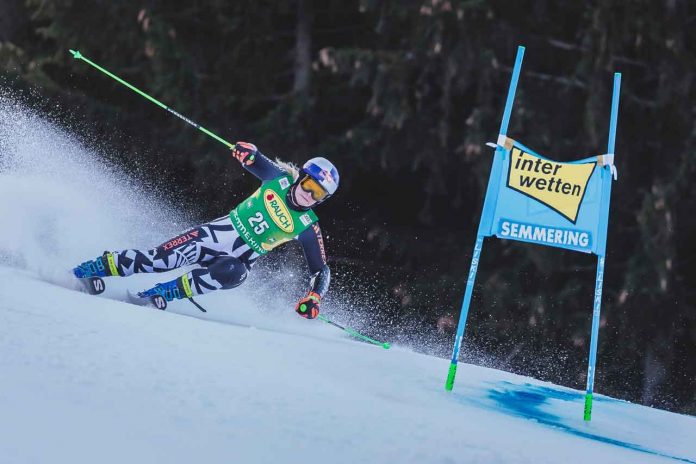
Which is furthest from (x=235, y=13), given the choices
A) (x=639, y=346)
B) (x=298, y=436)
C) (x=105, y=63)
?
(x=298, y=436)

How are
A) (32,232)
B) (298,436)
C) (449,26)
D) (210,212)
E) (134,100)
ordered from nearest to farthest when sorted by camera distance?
(298,436), (32,232), (449,26), (210,212), (134,100)

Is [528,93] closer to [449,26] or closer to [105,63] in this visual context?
[449,26]

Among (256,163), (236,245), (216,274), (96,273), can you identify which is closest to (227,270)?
(216,274)

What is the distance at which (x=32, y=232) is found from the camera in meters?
8.85

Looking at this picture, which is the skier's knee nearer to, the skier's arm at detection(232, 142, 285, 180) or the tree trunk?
the skier's arm at detection(232, 142, 285, 180)

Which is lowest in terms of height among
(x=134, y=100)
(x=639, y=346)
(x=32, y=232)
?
(x=32, y=232)

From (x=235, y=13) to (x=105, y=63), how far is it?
2.04m

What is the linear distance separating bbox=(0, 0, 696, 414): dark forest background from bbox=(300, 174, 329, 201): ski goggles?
529 cm

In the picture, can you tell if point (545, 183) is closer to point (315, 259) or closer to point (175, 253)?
point (315, 259)

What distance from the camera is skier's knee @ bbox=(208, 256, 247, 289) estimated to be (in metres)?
7.77

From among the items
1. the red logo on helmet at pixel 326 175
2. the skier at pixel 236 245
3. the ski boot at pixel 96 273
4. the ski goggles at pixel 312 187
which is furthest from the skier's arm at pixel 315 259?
the ski boot at pixel 96 273

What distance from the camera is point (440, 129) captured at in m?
13.4

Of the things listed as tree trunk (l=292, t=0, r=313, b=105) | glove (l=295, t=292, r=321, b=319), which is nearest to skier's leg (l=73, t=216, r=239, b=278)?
glove (l=295, t=292, r=321, b=319)

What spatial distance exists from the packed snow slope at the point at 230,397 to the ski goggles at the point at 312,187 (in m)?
1.01
